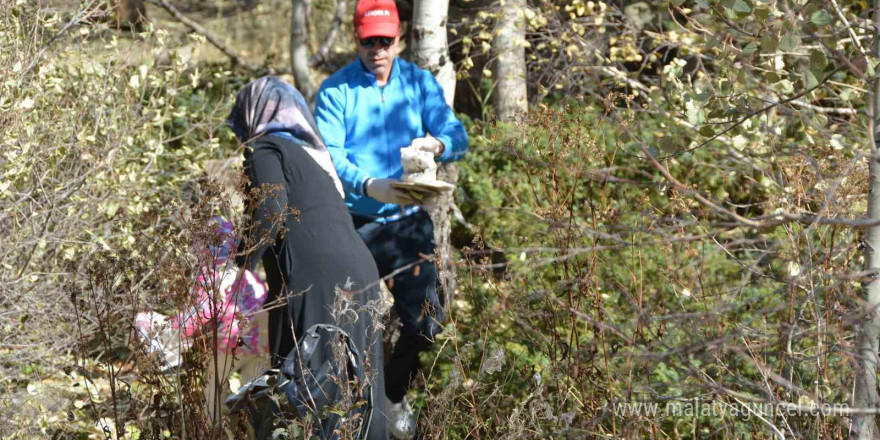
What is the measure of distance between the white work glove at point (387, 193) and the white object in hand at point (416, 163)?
7 cm

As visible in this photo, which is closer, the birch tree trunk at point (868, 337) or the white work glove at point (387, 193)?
the birch tree trunk at point (868, 337)

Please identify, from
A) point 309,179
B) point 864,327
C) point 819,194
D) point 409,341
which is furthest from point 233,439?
point 819,194

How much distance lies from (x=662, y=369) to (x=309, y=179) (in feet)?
5.78

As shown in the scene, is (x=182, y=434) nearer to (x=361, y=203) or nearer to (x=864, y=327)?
(x=361, y=203)

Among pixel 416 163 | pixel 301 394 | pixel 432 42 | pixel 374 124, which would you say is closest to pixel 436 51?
pixel 432 42

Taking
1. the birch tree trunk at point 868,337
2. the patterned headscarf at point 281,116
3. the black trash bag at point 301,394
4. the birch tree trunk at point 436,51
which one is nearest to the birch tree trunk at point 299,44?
the birch tree trunk at point 436,51

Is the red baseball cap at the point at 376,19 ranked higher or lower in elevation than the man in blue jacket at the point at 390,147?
higher

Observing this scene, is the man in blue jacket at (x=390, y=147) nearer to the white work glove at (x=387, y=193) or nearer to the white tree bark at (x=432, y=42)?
the white work glove at (x=387, y=193)

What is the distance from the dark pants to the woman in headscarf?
509 mm

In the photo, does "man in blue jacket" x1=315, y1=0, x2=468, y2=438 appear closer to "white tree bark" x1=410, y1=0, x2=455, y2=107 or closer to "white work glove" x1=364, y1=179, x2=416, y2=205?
"white work glove" x1=364, y1=179, x2=416, y2=205

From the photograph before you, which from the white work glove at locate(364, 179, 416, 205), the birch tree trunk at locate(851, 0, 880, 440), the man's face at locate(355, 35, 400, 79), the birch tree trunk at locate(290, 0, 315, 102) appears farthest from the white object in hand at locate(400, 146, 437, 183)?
the birch tree trunk at locate(290, 0, 315, 102)

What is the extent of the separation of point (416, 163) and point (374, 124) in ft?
1.65

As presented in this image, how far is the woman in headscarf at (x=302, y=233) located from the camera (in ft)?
12.8

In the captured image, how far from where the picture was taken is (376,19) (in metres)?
4.68
